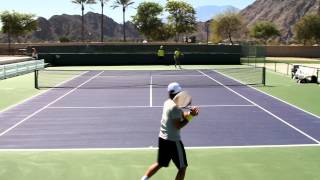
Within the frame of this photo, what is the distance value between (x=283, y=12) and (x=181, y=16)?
8565cm

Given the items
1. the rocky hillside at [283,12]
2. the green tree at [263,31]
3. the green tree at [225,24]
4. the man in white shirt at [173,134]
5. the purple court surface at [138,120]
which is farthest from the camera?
the rocky hillside at [283,12]

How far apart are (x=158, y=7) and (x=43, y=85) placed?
62674 mm

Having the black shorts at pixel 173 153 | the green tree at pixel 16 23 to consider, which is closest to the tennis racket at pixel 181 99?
the black shorts at pixel 173 153

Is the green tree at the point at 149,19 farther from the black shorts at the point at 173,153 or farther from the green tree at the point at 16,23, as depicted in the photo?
the black shorts at the point at 173,153

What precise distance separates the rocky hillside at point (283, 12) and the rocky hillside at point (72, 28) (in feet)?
134

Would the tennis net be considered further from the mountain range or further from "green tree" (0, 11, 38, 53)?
the mountain range

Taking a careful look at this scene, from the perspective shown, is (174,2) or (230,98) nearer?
(230,98)

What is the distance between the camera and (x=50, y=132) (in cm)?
1580

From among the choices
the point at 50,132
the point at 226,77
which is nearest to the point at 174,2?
the point at 226,77

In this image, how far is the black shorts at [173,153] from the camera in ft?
29.2

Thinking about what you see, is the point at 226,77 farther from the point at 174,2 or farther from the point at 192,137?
the point at 174,2

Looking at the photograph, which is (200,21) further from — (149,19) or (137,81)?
(137,81)

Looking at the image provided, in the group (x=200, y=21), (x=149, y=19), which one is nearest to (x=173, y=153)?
(x=149, y=19)

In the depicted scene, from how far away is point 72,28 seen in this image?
18100 centimetres
